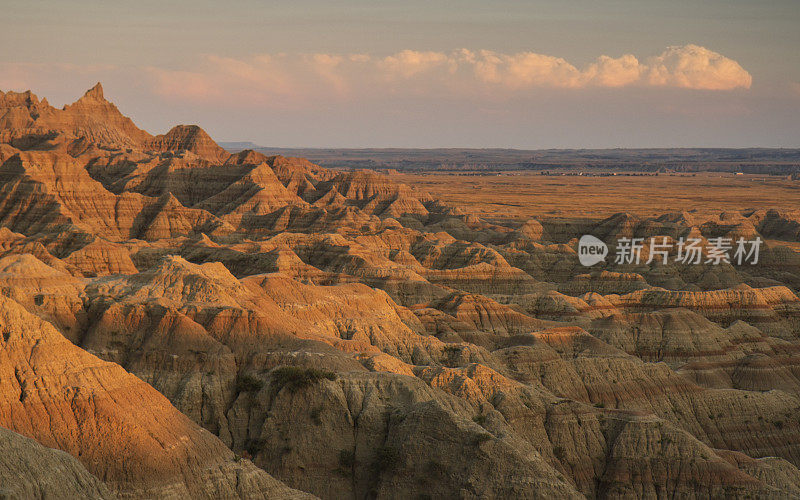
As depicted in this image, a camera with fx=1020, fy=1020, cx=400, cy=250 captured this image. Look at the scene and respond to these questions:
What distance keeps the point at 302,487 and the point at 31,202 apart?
12331 centimetres

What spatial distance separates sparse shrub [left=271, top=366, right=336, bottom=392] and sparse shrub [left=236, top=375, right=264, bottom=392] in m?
0.90

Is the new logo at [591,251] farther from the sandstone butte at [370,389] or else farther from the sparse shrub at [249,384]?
the sparse shrub at [249,384]

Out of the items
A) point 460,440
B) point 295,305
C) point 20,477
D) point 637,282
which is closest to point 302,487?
point 460,440

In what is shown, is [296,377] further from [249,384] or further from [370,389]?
[370,389]

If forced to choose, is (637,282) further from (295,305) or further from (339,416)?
(339,416)

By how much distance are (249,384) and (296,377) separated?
11.4 ft

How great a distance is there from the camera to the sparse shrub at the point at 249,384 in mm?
58344

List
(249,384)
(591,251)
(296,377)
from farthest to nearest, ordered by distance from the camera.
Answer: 1. (591,251)
2. (249,384)
3. (296,377)

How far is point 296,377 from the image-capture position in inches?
2237

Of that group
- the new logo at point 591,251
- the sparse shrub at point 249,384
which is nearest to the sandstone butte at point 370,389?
the sparse shrub at point 249,384

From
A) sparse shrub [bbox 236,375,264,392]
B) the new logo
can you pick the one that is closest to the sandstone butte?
sparse shrub [bbox 236,375,264,392]

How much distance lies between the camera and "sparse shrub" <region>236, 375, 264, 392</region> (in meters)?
58.3

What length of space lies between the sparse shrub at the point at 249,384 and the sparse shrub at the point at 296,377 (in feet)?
2.94

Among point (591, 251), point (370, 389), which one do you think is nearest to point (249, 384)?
point (370, 389)
